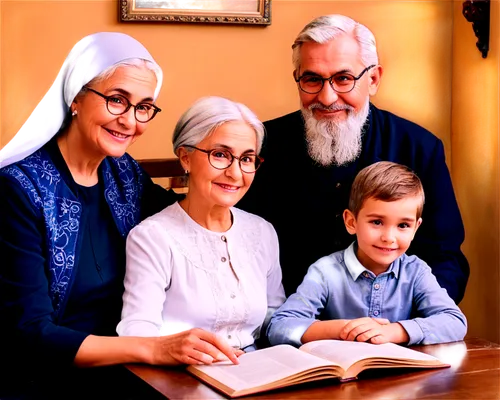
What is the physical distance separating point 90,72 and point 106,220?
55 cm

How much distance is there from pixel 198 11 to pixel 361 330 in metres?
2.25

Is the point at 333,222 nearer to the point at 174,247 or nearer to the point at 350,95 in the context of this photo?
the point at 350,95

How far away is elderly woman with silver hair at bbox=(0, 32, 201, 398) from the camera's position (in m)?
2.63

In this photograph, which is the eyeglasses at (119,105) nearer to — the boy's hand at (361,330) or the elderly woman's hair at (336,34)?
the elderly woman's hair at (336,34)

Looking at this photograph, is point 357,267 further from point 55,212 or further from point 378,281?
point 55,212

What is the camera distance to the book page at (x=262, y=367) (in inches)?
84.0

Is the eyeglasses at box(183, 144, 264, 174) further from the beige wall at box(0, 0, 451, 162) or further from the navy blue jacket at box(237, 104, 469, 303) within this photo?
the beige wall at box(0, 0, 451, 162)

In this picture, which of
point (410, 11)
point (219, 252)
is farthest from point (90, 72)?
point (410, 11)

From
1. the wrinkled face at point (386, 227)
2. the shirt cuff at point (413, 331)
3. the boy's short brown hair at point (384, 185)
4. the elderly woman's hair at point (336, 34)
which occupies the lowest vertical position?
the shirt cuff at point (413, 331)

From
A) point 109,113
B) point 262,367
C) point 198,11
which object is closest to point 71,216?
point 109,113

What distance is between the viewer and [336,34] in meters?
3.33

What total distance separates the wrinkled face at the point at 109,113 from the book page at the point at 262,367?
37.0 inches

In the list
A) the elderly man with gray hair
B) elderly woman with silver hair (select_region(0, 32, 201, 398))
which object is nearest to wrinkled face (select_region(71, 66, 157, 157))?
elderly woman with silver hair (select_region(0, 32, 201, 398))

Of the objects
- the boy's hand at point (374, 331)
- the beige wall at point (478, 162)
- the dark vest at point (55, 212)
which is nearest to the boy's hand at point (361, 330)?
the boy's hand at point (374, 331)
